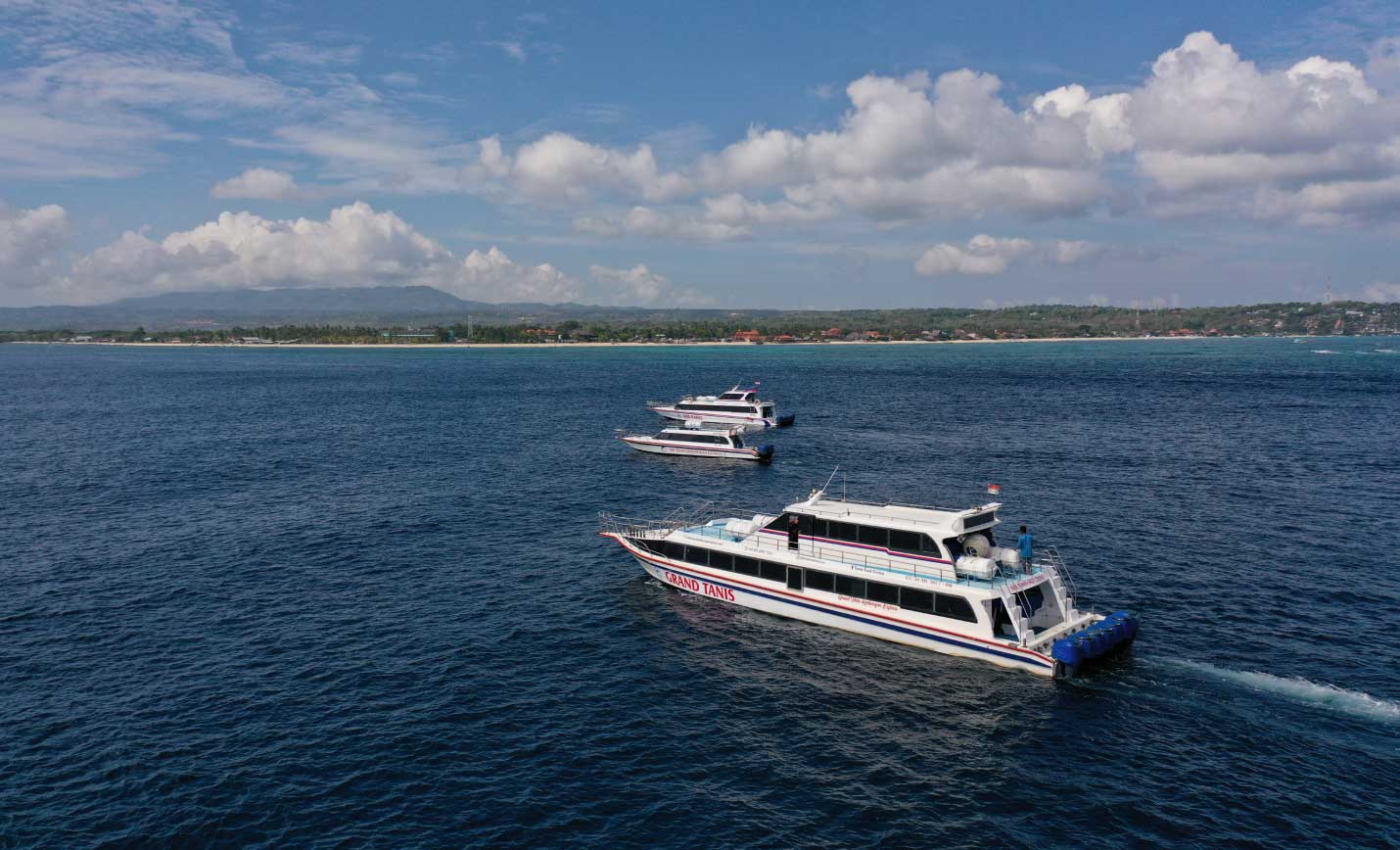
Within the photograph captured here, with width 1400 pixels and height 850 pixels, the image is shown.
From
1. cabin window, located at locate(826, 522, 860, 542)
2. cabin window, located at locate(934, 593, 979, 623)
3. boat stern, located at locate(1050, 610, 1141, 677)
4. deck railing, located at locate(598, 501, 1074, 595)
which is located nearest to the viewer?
boat stern, located at locate(1050, 610, 1141, 677)

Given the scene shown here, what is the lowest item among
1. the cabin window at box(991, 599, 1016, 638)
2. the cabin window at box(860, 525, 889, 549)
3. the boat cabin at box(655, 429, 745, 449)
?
the cabin window at box(991, 599, 1016, 638)

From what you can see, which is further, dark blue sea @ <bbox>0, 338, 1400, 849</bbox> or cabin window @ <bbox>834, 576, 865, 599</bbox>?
cabin window @ <bbox>834, 576, 865, 599</bbox>

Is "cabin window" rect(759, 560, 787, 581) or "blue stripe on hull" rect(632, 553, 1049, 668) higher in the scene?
"cabin window" rect(759, 560, 787, 581)

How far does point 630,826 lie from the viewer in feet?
93.7

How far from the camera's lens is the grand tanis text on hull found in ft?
132

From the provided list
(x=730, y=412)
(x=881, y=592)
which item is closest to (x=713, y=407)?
(x=730, y=412)

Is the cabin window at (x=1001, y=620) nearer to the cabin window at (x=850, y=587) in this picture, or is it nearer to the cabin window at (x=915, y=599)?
the cabin window at (x=915, y=599)

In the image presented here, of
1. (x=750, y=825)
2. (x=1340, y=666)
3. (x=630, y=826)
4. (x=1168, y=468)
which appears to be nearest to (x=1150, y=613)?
(x=1340, y=666)

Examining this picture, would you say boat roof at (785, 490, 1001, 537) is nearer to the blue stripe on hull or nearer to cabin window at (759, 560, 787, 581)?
cabin window at (759, 560, 787, 581)

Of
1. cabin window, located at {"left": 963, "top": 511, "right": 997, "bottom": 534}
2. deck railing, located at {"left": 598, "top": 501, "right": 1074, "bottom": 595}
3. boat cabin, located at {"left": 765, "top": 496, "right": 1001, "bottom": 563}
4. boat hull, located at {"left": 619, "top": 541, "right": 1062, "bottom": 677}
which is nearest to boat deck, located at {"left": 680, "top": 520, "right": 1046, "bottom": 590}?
deck railing, located at {"left": 598, "top": 501, "right": 1074, "bottom": 595}

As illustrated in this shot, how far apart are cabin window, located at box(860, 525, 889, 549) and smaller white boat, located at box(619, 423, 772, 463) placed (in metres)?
54.5

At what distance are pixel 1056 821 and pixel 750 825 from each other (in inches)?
425

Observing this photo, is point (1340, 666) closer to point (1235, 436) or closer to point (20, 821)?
point (20, 821)

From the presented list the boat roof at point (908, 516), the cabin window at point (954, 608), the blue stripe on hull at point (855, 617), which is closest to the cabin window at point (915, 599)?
the cabin window at point (954, 608)
